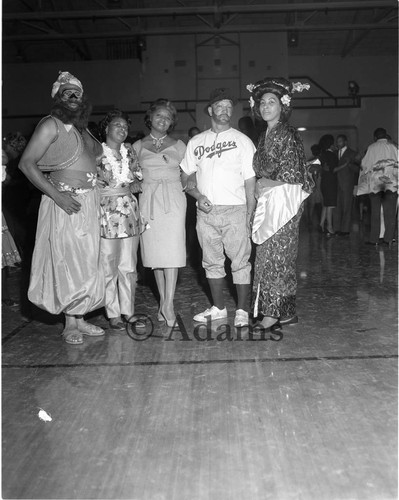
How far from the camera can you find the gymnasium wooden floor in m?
1.84

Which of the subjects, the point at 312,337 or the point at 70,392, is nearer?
the point at 70,392

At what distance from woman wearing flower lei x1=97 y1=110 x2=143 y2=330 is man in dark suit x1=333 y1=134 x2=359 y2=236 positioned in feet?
17.5

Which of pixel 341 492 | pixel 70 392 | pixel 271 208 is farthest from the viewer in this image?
pixel 271 208

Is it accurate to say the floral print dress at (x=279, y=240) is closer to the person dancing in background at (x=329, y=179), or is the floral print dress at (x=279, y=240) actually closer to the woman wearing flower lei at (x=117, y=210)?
the woman wearing flower lei at (x=117, y=210)

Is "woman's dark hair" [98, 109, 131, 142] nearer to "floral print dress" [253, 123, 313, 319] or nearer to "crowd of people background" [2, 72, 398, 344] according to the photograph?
"crowd of people background" [2, 72, 398, 344]

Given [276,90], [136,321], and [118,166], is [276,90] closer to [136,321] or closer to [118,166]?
[118,166]

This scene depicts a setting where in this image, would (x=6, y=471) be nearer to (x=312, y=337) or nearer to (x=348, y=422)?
(x=348, y=422)

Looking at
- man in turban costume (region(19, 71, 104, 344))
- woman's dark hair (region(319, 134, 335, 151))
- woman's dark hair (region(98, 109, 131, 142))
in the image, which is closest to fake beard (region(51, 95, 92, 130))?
man in turban costume (region(19, 71, 104, 344))

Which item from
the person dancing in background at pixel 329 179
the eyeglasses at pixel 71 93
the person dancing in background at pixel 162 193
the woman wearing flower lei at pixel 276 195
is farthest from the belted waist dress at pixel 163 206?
the person dancing in background at pixel 329 179

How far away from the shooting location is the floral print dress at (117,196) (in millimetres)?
3467

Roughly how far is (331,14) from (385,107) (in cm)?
264

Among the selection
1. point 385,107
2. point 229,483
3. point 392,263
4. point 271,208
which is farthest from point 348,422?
point 385,107

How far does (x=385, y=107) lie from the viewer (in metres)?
15.5

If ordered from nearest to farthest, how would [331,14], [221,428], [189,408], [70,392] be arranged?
[221,428], [189,408], [70,392], [331,14]
